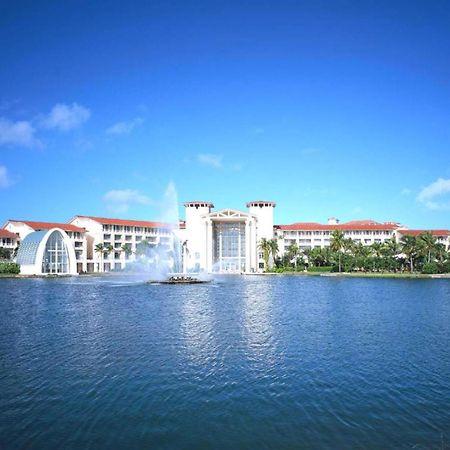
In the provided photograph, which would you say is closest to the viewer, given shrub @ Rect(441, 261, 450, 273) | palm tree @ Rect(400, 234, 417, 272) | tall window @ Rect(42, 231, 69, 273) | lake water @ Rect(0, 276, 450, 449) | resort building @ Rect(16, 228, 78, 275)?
lake water @ Rect(0, 276, 450, 449)

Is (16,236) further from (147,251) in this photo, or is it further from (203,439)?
(203,439)

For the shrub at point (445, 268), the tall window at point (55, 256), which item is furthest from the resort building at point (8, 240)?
the shrub at point (445, 268)

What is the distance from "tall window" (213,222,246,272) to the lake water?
11905 cm

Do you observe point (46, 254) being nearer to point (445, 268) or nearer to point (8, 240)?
point (8, 240)

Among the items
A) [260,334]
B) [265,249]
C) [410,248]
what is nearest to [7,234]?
[265,249]

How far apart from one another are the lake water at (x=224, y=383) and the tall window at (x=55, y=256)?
296ft

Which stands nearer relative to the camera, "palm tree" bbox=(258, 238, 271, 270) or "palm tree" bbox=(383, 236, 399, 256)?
"palm tree" bbox=(383, 236, 399, 256)

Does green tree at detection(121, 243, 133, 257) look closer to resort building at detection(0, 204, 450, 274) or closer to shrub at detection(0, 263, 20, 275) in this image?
resort building at detection(0, 204, 450, 274)

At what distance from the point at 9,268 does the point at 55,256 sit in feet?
38.1

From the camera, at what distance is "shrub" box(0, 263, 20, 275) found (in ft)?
392

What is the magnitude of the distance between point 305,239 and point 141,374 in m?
156

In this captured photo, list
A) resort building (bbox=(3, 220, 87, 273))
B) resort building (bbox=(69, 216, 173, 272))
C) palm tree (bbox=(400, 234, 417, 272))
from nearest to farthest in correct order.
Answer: palm tree (bbox=(400, 234, 417, 272))
resort building (bbox=(3, 220, 87, 273))
resort building (bbox=(69, 216, 173, 272))

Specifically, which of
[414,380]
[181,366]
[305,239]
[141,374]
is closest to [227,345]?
[181,366]

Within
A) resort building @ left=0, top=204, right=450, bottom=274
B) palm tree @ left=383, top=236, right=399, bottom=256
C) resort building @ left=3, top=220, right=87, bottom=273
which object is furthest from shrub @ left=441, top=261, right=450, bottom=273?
resort building @ left=3, top=220, right=87, bottom=273
